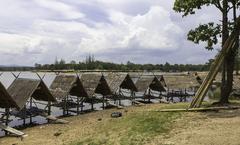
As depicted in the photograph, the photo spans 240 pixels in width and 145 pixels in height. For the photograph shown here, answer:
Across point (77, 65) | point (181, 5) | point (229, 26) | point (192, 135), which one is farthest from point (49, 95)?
point (77, 65)

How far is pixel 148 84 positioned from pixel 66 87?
13.8 m

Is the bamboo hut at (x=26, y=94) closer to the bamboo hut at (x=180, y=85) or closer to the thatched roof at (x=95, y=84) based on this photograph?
the thatched roof at (x=95, y=84)

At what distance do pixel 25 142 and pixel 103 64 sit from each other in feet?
403

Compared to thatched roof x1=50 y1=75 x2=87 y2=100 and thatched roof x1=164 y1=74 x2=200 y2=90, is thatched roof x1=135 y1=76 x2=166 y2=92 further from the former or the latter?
thatched roof x1=50 y1=75 x2=87 y2=100

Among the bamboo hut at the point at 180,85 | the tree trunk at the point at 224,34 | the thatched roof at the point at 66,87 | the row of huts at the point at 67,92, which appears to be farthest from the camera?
the bamboo hut at the point at 180,85

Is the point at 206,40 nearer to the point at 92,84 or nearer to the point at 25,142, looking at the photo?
the point at 25,142

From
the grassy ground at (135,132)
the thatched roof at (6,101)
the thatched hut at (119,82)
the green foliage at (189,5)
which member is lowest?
the grassy ground at (135,132)

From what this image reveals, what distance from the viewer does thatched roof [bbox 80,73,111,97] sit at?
133 feet

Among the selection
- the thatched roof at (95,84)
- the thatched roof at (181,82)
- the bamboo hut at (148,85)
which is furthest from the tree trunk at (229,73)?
the thatched roof at (181,82)

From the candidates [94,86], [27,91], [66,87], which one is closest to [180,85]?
[94,86]

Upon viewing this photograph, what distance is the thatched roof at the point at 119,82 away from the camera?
45.0 m

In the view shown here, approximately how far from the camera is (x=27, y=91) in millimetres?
31078

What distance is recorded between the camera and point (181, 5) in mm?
28234

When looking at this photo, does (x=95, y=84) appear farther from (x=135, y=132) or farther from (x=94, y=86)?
(x=135, y=132)
